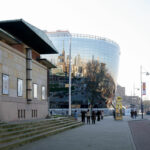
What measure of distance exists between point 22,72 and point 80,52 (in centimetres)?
7664

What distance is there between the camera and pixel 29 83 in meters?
23.2

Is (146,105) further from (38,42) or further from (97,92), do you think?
(38,42)

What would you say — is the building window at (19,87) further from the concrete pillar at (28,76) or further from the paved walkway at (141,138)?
the paved walkway at (141,138)

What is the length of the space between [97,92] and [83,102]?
1324cm

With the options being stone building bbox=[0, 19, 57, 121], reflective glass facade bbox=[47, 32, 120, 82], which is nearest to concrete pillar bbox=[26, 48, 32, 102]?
stone building bbox=[0, 19, 57, 121]

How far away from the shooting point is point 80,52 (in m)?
98.2

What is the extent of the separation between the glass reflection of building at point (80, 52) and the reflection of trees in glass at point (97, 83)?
313cm

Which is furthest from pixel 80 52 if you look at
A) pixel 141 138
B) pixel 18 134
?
pixel 18 134

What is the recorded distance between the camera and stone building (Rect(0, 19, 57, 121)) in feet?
60.5

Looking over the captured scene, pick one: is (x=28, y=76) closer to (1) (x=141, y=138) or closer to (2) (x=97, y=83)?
(1) (x=141, y=138)

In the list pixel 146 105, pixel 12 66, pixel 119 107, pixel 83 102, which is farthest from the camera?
pixel 146 105

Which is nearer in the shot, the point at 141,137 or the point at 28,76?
the point at 141,137

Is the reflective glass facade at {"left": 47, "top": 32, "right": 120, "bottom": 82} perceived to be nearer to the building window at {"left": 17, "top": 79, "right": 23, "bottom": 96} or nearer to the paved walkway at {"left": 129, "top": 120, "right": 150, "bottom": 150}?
the paved walkway at {"left": 129, "top": 120, "right": 150, "bottom": 150}

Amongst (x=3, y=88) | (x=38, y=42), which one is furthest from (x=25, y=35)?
(x=3, y=88)
